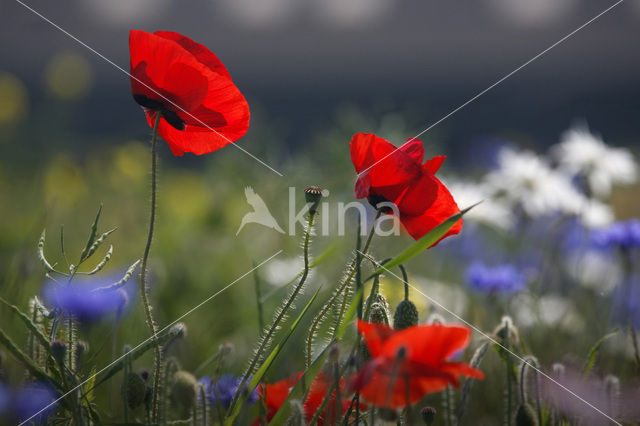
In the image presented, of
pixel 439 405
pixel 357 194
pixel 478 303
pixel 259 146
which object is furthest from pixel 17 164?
pixel 357 194

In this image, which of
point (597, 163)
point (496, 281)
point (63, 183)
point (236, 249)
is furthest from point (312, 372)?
point (63, 183)

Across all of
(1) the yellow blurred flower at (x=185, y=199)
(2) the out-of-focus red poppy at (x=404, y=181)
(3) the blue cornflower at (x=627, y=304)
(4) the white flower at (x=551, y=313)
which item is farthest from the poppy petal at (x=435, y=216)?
(1) the yellow blurred flower at (x=185, y=199)

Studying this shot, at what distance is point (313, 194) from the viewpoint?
65 centimetres

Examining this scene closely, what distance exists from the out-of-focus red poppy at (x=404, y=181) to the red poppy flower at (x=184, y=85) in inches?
5.8

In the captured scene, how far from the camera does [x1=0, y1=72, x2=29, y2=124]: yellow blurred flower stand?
309 centimetres

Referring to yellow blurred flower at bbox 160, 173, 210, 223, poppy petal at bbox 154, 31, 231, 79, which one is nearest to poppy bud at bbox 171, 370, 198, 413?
poppy petal at bbox 154, 31, 231, 79

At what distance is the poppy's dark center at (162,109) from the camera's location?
27.7 inches

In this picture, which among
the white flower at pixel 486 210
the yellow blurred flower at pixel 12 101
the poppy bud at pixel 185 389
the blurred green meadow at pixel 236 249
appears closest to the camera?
the poppy bud at pixel 185 389

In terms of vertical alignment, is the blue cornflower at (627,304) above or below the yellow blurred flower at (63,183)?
below

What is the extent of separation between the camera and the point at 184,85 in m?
0.68

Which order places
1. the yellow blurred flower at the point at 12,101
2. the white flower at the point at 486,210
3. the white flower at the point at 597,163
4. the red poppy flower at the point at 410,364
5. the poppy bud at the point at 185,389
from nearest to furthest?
the red poppy flower at the point at 410,364
the poppy bud at the point at 185,389
the white flower at the point at 597,163
the white flower at the point at 486,210
the yellow blurred flower at the point at 12,101

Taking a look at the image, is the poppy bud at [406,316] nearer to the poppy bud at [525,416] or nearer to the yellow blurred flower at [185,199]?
the poppy bud at [525,416]

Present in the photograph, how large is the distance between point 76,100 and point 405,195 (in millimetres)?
2988

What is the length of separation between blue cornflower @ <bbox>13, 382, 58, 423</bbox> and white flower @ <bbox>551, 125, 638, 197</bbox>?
116 cm
